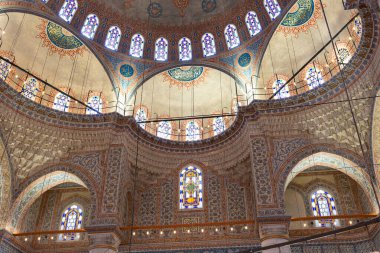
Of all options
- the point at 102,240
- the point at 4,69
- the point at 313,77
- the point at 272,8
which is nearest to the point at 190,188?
the point at 102,240

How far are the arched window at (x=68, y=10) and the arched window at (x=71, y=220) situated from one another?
748 cm

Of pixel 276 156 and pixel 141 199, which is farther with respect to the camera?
pixel 141 199

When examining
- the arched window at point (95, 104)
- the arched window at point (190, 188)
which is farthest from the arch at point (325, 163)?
the arched window at point (95, 104)

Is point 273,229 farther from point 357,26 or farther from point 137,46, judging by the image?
point 137,46

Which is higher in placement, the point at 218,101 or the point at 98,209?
the point at 218,101

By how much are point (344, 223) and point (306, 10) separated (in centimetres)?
793

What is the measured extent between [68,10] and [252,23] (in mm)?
7307

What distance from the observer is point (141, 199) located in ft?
47.4

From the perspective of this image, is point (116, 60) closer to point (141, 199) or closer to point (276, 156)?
point (141, 199)

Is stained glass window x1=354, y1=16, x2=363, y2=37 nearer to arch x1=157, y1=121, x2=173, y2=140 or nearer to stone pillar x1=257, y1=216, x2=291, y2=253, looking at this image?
stone pillar x1=257, y1=216, x2=291, y2=253

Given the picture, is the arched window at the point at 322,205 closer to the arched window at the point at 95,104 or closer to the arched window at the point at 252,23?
the arched window at the point at 252,23

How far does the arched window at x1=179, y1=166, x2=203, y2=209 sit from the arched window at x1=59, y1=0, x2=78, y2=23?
7450mm

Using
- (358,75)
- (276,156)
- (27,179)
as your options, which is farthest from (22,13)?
(358,75)

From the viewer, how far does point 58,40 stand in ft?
48.1
